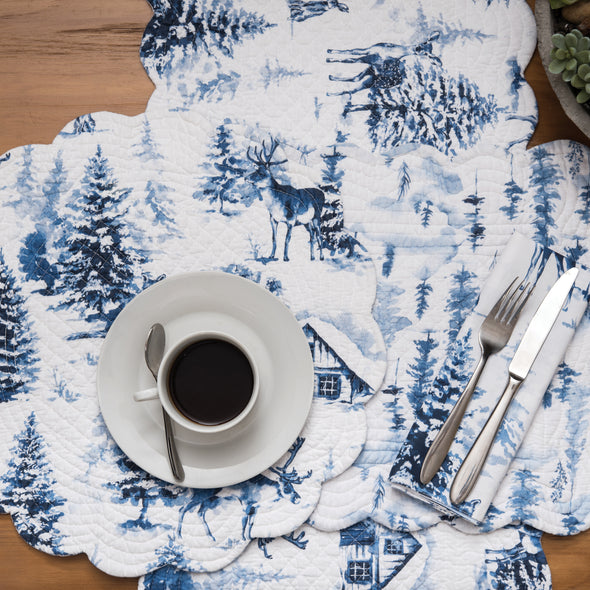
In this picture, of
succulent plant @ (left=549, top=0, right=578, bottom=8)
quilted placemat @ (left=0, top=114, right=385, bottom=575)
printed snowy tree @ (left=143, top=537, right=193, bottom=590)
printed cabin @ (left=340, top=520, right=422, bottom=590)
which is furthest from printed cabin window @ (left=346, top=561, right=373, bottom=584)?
succulent plant @ (left=549, top=0, right=578, bottom=8)

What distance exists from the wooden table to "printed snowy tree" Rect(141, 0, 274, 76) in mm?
23

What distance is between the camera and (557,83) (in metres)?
0.79

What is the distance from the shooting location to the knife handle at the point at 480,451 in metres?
0.77

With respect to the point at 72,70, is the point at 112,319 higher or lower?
lower

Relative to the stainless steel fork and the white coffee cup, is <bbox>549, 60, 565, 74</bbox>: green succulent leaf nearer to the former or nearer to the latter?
the stainless steel fork

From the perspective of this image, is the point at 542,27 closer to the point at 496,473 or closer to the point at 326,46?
the point at 326,46

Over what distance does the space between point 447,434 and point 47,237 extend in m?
0.63

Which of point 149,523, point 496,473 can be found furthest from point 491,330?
point 149,523

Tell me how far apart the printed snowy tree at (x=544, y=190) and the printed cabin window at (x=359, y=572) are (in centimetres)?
52

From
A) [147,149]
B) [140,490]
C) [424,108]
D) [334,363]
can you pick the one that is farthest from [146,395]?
[424,108]

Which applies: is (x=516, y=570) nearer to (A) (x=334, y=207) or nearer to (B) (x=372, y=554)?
(B) (x=372, y=554)

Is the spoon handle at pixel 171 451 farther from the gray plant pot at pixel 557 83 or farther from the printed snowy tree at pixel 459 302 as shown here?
the gray plant pot at pixel 557 83

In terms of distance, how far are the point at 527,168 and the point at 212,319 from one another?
0.51m

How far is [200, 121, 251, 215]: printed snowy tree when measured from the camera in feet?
2.71
